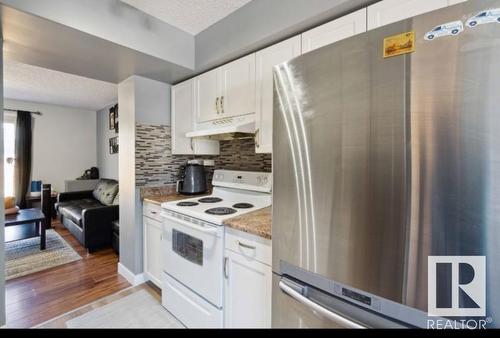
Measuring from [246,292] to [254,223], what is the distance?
0.40 m

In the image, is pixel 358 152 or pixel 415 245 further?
pixel 358 152

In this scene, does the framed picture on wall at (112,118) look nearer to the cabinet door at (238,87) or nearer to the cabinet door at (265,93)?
the cabinet door at (238,87)

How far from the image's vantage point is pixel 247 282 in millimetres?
1325

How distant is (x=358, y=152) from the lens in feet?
2.52

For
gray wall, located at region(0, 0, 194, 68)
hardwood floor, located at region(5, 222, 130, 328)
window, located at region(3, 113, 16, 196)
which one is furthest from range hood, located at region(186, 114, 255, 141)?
window, located at region(3, 113, 16, 196)

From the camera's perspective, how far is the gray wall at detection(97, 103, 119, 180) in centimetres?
489

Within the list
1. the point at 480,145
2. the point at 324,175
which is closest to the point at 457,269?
the point at 480,145

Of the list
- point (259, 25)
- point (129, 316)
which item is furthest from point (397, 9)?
point (129, 316)

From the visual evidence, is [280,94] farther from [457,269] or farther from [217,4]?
[217,4]

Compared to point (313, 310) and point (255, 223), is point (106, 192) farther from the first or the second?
point (313, 310)

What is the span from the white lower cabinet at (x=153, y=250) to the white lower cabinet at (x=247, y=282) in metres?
0.95

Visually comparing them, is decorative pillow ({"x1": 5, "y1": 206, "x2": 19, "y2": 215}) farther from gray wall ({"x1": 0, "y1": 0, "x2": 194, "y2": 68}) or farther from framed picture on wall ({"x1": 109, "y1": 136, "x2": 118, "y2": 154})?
gray wall ({"x1": 0, "y1": 0, "x2": 194, "y2": 68})

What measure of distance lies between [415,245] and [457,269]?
102 mm

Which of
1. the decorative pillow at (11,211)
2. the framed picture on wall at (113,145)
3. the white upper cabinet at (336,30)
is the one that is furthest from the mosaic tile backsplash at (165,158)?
the framed picture on wall at (113,145)
